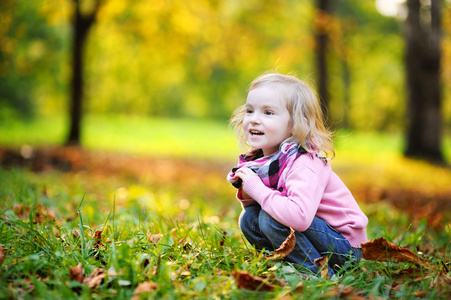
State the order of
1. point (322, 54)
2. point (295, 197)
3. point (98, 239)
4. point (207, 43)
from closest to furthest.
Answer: point (295, 197) < point (98, 239) < point (322, 54) < point (207, 43)

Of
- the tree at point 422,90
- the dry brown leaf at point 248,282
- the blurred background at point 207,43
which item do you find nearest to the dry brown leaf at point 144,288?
the dry brown leaf at point 248,282

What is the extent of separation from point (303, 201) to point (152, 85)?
36393 mm

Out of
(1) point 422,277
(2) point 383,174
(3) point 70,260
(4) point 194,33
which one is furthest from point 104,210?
(4) point 194,33

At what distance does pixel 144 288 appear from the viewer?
1763mm

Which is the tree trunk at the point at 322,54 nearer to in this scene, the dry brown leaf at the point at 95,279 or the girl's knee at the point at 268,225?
the girl's knee at the point at 268,225

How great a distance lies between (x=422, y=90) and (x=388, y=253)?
926 centimetres

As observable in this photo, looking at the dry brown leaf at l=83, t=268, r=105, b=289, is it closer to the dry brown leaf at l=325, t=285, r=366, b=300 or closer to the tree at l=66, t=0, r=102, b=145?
the dry brown leaf at l=325, t=285, r=366, b=300

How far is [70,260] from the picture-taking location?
196cm

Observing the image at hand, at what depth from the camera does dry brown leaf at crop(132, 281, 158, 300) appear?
1.73m

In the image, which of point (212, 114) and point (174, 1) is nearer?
point (174, 1)

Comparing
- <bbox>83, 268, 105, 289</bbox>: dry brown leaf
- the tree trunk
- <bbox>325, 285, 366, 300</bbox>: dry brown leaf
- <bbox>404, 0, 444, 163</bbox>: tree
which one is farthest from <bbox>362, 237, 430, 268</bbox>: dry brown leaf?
the tree trunk

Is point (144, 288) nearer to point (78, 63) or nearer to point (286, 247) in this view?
point (286, 247)

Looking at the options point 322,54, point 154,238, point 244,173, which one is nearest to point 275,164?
point 244,173

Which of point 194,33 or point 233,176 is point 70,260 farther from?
point 194,33
